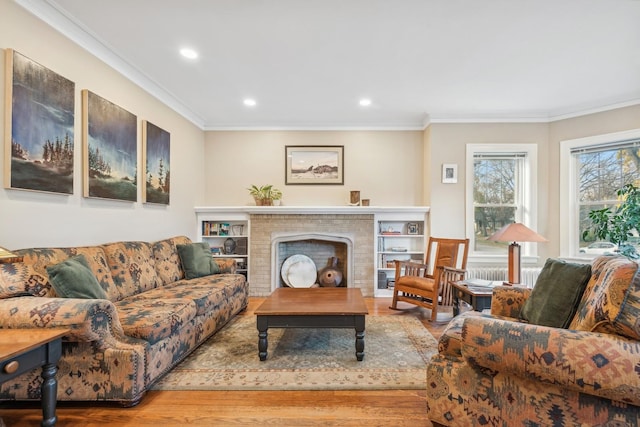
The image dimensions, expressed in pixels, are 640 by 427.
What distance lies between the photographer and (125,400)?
1921 mm

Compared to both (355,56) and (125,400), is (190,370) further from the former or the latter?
(355,56)

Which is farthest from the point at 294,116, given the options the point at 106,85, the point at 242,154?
the point at 106,85

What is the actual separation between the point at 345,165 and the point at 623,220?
138 inches

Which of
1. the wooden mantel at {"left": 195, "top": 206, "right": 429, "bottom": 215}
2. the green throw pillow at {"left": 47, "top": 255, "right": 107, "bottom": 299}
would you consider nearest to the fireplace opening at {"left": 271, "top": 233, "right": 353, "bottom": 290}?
the wooden mantel at {"left": 195, "top": 206, "right": 429, "bottom": 215}

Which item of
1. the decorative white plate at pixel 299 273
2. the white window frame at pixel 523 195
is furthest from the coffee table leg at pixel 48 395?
the white window frame at pixel 523 195

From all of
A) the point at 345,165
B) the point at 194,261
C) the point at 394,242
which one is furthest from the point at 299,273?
the point at 345,165

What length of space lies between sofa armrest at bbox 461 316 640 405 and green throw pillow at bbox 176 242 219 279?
302 centimetres

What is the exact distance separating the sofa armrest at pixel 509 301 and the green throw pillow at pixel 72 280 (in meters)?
2.85

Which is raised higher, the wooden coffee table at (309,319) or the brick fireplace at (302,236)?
the brick fireplace at (302,236)

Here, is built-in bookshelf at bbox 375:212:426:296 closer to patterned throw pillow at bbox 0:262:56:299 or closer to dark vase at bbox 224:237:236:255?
dark vase at bbox 224:237:236:255

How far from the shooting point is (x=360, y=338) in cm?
253

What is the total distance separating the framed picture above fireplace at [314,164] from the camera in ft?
16.5

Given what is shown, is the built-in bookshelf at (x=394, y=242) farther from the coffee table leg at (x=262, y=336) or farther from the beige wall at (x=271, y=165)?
the coffee table leg at (x=262, y=336)

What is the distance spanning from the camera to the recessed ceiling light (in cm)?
286
